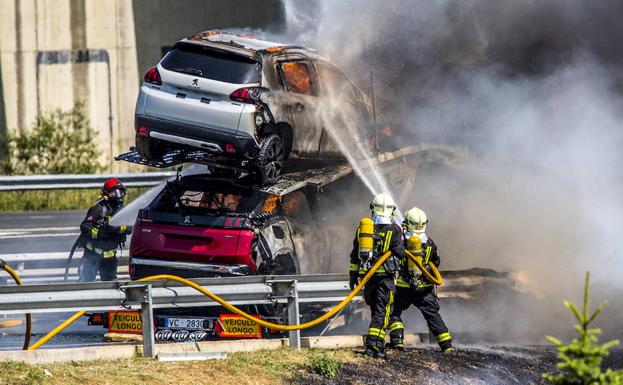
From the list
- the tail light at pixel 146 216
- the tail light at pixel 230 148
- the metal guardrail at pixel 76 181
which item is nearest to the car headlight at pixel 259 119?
the tail light at pixel 230 148

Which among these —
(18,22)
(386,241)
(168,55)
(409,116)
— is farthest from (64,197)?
(386,241)

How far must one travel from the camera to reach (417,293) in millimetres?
10867

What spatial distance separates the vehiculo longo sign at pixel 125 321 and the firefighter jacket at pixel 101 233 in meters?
2.37

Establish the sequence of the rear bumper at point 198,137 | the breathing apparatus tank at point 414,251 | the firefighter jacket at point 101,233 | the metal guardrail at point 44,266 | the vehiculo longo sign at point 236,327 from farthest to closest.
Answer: the metal guardrail at point 44,266, the firefighter jacket at point 101,233, the rear bumper at point 198,137, the vehiculo longo sign at point 236,327, the breathing apparatus tank at point 414,251

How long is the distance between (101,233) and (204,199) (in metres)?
2.07

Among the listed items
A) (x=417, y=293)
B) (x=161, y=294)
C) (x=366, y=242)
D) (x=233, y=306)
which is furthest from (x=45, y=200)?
(x=366, y=242)

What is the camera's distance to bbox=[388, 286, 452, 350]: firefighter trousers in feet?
35.1

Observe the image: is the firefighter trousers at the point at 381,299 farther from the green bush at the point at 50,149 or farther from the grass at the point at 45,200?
the green bush at the point at 50,149

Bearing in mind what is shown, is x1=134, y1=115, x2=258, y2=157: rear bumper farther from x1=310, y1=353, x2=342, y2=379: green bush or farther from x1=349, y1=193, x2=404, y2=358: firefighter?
x1=310, y1=353, x2=342, y2=379: green bush

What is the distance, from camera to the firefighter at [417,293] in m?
→ 10.7

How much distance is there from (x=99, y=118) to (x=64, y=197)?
3.65 m

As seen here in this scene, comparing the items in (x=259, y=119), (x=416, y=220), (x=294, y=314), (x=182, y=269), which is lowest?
(x=294, y=314)

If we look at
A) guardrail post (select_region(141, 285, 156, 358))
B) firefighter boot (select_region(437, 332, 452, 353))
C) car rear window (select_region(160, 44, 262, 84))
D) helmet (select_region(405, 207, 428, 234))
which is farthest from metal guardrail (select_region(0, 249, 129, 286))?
firefighter boot (select_region(437, 332, 452, 353))

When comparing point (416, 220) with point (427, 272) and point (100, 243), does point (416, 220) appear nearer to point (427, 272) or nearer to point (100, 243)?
point (427, 272)
